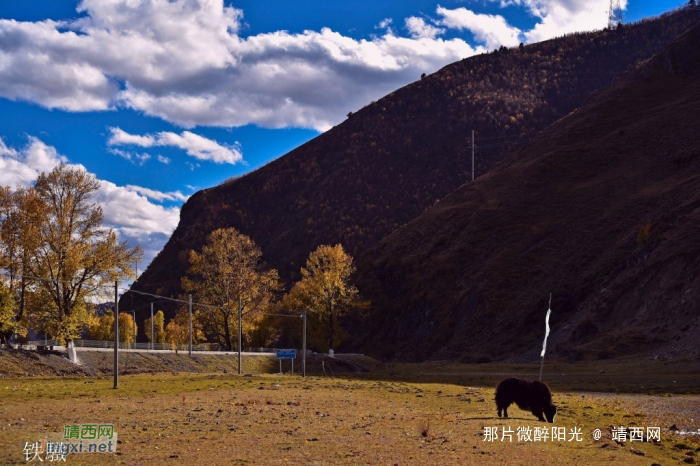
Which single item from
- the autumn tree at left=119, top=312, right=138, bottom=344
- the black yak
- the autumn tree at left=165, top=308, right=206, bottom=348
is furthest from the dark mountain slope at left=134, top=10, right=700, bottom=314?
the black yak

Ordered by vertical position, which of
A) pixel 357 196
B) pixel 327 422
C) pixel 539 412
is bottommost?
pixel 327 422

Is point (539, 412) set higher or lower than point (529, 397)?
lower

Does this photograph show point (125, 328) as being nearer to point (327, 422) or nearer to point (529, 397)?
point (327, 422)

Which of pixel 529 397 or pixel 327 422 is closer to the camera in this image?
pixel 327 422

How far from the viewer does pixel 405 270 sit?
11500cm

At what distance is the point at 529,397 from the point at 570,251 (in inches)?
3130

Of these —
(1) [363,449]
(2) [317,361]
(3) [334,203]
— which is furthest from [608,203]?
(1) [363,449]

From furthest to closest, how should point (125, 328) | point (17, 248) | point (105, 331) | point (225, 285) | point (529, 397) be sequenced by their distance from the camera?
point (125, 328), point (105, 331), point (225, 285), point (17, 248), point (529, 397)

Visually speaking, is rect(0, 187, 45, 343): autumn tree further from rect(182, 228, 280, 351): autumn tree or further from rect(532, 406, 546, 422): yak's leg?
rect(532, 406, 546, 422): yak's leg

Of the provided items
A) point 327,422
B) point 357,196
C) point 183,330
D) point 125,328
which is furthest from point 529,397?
point 357,196

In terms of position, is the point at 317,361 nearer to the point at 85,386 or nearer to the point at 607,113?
the point at 85,386

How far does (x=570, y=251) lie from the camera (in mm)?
99625

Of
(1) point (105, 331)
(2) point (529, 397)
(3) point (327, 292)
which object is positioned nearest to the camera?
(2) point (529, 397)

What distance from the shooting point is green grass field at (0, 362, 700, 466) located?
57.1ft
